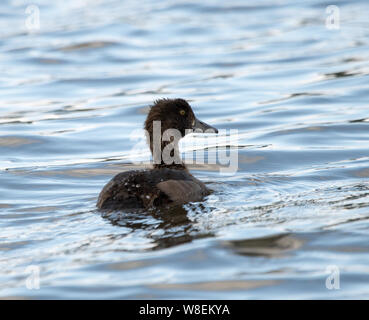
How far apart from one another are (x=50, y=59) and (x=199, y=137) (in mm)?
9118

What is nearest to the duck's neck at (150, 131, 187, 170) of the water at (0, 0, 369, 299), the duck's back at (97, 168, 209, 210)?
the water at (0, 0, 369, 299)

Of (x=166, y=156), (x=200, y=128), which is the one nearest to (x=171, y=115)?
(x=166, y=156)

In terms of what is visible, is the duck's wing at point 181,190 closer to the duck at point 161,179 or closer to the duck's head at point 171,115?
the duck at point 161,179

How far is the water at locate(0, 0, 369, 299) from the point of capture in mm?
7039

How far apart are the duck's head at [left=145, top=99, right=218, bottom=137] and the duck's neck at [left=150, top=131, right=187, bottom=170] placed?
0.21m

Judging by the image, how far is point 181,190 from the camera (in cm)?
890

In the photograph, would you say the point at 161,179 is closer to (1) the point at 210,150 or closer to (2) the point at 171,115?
(2) the point at 171,115

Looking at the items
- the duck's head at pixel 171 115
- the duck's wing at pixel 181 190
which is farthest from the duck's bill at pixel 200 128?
the duck's wing at pixel 181 190

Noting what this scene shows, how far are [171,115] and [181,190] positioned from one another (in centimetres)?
168

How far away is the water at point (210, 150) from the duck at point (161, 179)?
0.61ft

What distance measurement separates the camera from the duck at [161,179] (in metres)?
8.57

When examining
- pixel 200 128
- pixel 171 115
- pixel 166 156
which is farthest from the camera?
pixel 200 128
